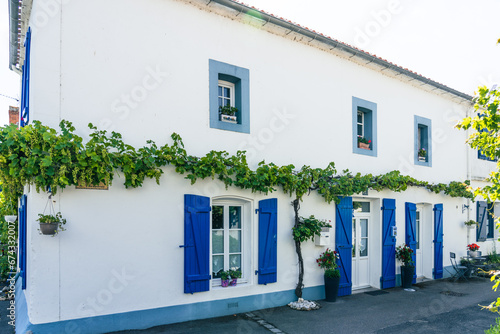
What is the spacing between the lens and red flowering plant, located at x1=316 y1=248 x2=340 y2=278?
8.08 m

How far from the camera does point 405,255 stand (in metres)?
9.91

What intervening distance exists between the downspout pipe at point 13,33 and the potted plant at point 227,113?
3971 mm

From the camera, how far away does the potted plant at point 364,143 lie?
31.4ft

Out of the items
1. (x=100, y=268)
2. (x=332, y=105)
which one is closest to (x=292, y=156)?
(x=332, y=105)

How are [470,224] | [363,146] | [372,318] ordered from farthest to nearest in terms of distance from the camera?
[470,224] < [363,146] < [372,318]

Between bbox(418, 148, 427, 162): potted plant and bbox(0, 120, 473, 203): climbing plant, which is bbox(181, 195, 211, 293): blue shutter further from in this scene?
bbox(418, 148, 427, 162): potted plant

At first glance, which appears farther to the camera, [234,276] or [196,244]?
[234,276]

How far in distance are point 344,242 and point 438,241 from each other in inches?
179

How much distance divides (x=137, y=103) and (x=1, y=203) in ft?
19.8

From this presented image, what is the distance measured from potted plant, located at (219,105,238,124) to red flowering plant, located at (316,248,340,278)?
140 inches

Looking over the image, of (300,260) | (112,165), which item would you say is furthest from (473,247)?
(112,165)

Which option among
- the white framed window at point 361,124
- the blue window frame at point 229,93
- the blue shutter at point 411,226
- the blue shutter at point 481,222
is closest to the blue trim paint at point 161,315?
the blue window frame at point 229,93

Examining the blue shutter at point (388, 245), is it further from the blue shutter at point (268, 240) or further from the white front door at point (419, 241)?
the blue shutter at point (268, 240)

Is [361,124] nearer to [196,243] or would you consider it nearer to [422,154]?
[422,154]
